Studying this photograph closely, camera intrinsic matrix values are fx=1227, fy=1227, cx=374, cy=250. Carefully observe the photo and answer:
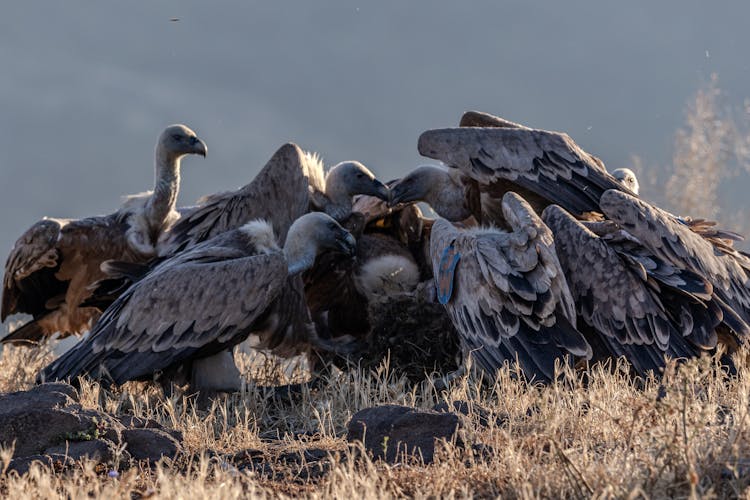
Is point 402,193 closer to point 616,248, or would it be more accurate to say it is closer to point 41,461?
point 616,248

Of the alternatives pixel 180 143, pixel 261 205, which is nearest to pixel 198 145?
pixel 180 143

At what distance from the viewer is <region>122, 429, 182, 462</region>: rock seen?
4691 mm

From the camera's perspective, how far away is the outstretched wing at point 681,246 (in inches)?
271

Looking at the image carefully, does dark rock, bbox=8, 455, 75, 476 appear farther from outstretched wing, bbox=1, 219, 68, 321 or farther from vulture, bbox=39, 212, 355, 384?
outstretched wing, bbox=1, 219, 68, 321

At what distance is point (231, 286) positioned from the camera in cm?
695

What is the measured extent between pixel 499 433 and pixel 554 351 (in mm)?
1556

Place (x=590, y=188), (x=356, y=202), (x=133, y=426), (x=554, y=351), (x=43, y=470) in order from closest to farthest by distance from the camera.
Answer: (x=43, y=470) < (x=133, y=426) < (x=554, y=351) < (x=590, y=188) < (x=356, y=202)

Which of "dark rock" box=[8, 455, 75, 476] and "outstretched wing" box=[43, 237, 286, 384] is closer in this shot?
"dark rock" box=[8, 455, 75, 476]

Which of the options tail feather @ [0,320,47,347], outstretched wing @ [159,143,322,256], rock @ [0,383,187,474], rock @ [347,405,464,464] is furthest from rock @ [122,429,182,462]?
tail feather @ [0,320,47,347]

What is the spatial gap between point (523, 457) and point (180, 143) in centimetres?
563

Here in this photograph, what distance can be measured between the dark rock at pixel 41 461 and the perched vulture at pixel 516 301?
241 centimetres

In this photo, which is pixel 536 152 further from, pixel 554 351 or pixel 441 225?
pixel 554 351

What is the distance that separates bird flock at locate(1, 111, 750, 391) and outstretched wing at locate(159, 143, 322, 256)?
0.01m

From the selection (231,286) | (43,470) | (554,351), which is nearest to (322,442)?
(43,470)
